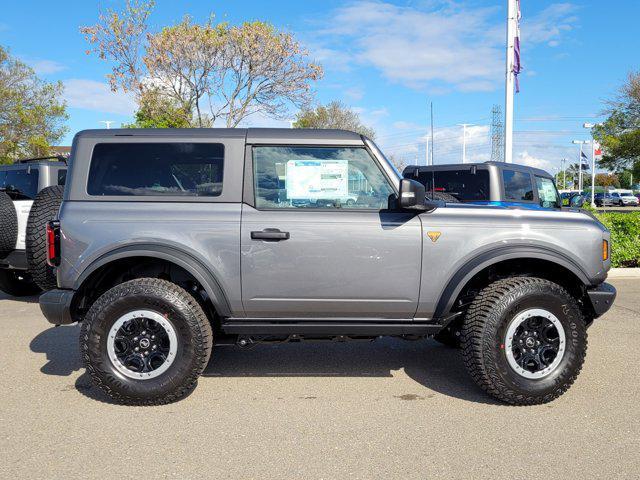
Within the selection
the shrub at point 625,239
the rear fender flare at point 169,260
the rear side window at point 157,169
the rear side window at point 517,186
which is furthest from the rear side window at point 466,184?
the shrub at point 625,239

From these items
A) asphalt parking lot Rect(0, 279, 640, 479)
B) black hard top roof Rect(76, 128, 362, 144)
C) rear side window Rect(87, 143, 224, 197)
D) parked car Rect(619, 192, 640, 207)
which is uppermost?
parked car Rect(619, 192, 640, 207)

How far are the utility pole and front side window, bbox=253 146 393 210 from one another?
430 inches

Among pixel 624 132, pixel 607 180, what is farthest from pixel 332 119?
pixel 607 180

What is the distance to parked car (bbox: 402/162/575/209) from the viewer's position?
716 cm

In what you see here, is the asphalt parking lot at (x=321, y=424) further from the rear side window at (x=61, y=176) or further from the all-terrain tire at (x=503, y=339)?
the rear side window at (x=61, y=176)

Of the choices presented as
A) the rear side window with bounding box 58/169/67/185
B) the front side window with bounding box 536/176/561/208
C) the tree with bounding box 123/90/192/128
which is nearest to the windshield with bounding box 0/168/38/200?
the rear side window with bounding box 58/169/67/185

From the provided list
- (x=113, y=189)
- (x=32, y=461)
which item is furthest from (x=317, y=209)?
(x=32, y=461)

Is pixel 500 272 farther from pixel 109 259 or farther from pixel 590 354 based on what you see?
pixel 109 259

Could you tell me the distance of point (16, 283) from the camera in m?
8.27

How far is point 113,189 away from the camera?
405 centimetres

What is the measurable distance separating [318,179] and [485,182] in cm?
388

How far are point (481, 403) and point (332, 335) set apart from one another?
1.22 meters

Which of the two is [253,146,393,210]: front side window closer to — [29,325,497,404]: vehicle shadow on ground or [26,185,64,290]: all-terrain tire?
[29,325,497,404]: vehicle shadow on ground

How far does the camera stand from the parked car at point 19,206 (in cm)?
692
